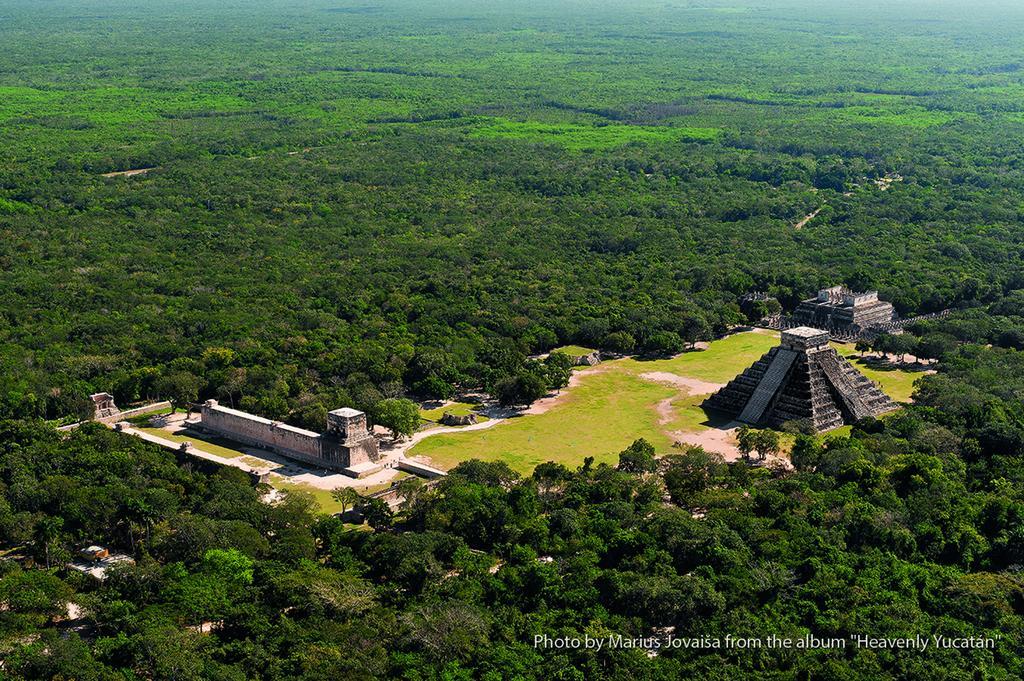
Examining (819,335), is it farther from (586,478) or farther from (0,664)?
(0,664)

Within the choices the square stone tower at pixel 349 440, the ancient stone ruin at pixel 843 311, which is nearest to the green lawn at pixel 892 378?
the ancient stone ruin at pixel 843 311

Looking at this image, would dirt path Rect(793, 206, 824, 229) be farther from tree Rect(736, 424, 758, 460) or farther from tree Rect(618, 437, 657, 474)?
tree Rect(618, 437, 657, 474)

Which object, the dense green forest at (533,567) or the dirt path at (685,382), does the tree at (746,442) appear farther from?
the dirt path at (685,382)

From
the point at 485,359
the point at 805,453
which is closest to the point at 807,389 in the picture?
the point at 805,453


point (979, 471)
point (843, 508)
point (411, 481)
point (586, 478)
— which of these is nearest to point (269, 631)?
point (411, 481)

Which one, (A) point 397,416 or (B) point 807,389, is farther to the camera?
(B) point 807,389

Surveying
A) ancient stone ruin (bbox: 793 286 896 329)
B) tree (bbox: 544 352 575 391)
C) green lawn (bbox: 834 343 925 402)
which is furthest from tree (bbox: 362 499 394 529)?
ancient stone ruin (bbox: 793 286 896 329)

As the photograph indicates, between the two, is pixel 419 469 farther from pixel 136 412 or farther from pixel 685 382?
pixel 685 382
